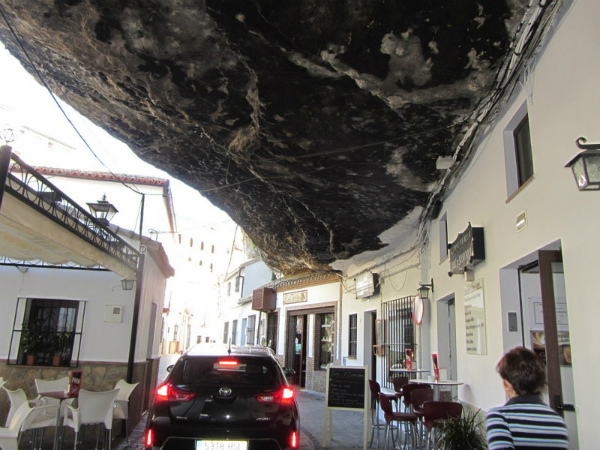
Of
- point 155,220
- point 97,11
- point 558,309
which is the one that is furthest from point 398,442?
point 155,220

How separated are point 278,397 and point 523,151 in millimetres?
3573

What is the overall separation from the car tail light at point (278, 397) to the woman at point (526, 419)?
9.49 feet

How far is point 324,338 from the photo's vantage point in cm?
1581

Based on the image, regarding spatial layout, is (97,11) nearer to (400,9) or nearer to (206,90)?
(206,90)

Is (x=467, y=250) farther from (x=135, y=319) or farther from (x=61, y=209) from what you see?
(x=135, y=319)

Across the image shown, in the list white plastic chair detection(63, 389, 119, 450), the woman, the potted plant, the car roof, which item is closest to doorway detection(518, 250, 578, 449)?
the woman

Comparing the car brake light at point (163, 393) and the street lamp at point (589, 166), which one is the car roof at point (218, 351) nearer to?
the car brake light at point (163, 393)

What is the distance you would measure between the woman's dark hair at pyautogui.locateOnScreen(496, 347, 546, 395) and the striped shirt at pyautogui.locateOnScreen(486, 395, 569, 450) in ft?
0.23

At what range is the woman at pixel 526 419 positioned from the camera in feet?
7.11

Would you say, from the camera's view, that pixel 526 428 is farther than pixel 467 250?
No

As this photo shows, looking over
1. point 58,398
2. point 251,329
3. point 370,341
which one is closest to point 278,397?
point 58,398

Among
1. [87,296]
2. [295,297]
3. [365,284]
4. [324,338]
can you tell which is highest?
[295,297]

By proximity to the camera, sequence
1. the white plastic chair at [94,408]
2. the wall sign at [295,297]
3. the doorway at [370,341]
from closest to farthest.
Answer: the white plastic chair at [94,408] → the doorway at [370,341] → the wall sign at [295,297]

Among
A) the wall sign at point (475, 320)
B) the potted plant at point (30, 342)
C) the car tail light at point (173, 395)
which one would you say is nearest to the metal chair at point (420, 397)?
the wall sign at point (475, 320)
